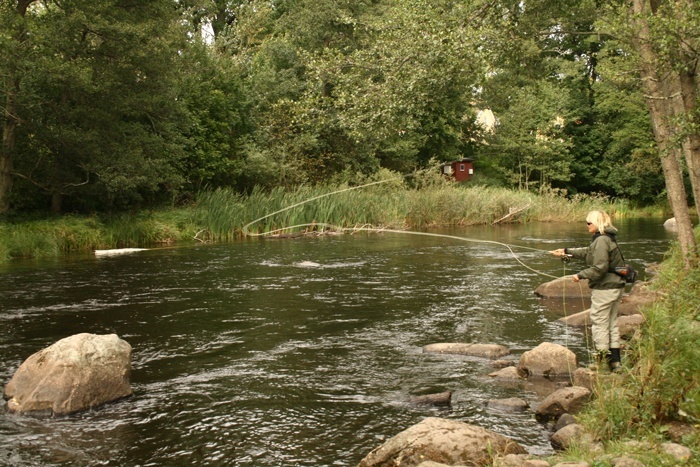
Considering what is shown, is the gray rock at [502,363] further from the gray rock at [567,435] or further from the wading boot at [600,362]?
the gray rock at [567,435]

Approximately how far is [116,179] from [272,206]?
22.2ft

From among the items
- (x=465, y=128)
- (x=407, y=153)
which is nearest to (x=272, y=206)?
(x=407, y=153)

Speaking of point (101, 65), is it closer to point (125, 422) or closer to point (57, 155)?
point (57, 155)

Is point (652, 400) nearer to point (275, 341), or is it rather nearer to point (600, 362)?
point (600, 362)

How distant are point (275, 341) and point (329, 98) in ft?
27.7

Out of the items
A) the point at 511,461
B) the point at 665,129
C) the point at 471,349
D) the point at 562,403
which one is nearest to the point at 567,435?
the point at 562,403

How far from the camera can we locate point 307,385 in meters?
8.41

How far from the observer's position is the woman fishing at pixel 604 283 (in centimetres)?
822

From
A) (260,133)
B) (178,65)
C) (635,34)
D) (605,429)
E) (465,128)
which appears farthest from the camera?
(465,128)

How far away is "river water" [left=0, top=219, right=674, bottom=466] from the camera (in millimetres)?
6770

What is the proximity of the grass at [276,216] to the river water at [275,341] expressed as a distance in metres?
2.81

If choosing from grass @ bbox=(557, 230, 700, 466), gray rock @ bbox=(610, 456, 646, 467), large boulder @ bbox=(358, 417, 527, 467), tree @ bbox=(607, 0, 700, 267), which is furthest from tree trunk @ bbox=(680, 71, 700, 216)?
gray rock @ bbox=(610, 456, 646, 467)

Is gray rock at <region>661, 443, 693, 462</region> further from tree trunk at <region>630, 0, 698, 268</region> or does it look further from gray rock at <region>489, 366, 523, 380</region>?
tree trunk at <region>630, 0, 698, 268</region>

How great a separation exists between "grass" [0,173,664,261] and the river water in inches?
111
